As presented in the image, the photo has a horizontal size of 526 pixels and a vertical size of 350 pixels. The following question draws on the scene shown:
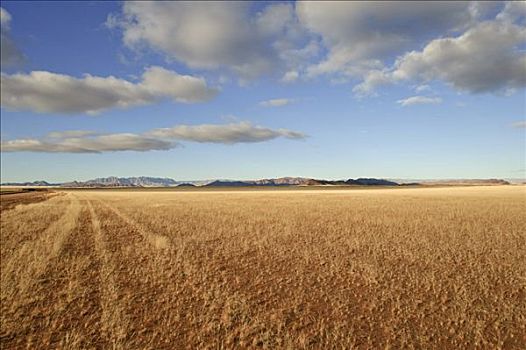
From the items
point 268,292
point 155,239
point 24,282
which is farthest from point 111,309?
point 155,239

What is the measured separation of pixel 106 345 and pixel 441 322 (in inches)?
291

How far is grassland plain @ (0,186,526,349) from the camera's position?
316 inches

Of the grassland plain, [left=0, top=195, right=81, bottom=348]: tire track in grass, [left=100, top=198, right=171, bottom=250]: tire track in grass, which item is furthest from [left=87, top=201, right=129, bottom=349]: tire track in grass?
[left=100, top=198, right=171, bottom=250]: tire track in grass

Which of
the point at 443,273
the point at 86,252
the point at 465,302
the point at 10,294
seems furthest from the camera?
the point at 86,252

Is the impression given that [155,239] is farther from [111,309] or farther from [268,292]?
[268,292]

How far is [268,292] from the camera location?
1077 cm

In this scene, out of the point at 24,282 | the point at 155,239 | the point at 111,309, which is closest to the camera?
the point at 111,309

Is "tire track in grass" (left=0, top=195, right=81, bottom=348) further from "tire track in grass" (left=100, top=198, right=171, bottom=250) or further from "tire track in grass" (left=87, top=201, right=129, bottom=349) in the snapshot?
"tire track in grass" (left=100, top=198, right=171, bottom=250)

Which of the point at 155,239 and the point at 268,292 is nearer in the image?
the point at 268,292

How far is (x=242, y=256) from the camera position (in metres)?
15.4

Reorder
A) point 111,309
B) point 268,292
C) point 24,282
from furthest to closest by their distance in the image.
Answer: point 24,282 → point 268,292 → point 111,309

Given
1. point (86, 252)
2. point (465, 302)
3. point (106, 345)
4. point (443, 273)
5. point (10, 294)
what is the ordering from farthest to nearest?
1. point (86, 252)
2. point (443, 273)
3. point (10, 294)
4. point (465, 302)
5. point (106, 345)

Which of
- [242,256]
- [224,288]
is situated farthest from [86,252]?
[224,288]

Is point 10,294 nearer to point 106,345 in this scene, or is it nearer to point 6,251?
point 106,345
